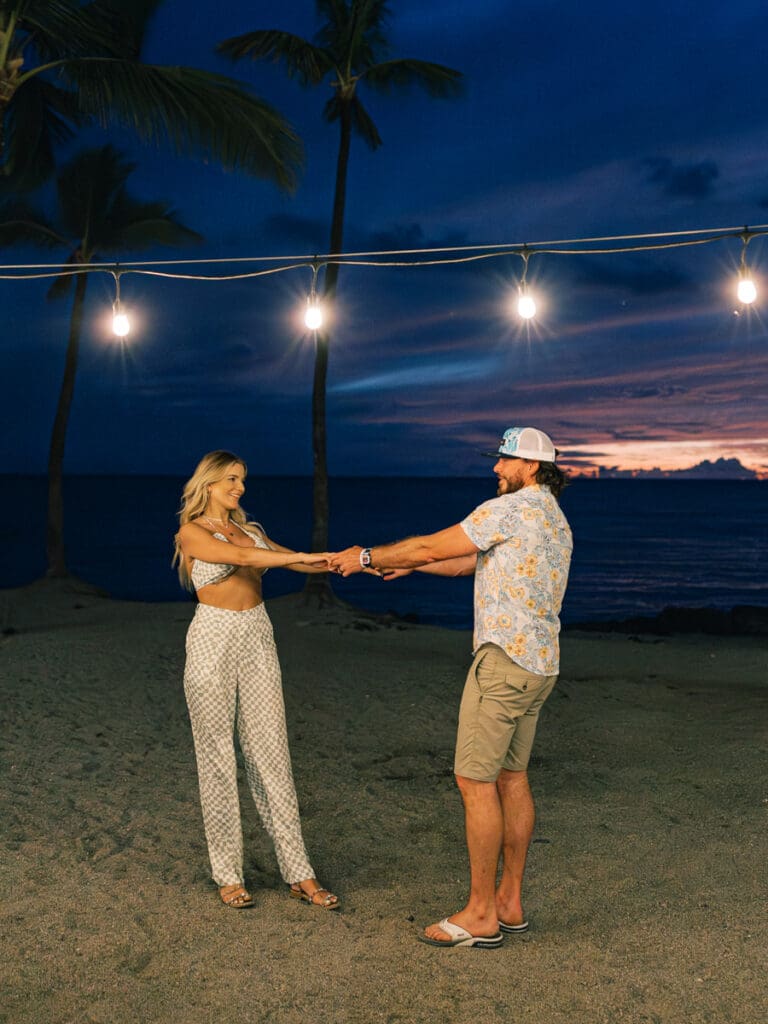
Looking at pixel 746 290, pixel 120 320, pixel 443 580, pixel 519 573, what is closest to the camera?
pixel 519 573

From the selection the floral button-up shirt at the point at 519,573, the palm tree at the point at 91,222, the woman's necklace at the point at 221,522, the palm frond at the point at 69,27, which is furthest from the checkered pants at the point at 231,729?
the palm tree at the point at 91,222

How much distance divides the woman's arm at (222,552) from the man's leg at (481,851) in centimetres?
121

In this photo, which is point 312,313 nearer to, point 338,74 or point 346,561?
point 346,561

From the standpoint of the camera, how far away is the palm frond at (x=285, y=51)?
13.4 meters

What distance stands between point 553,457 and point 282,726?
5.59 ft

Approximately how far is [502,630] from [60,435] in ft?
55.9

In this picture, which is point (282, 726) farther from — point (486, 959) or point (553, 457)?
point (553, 457)

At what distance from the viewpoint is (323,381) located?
15781 millimetres

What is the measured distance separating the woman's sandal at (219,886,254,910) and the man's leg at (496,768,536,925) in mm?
1106

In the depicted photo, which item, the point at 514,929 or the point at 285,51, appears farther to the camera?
the point at 285,51

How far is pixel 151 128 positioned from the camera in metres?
8.38

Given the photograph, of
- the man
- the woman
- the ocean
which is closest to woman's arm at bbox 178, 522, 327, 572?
the woman

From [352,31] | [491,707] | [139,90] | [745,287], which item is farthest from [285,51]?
[491,707]

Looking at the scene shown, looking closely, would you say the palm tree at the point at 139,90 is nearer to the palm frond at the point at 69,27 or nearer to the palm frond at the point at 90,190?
the palm frond at the point at 69,27
